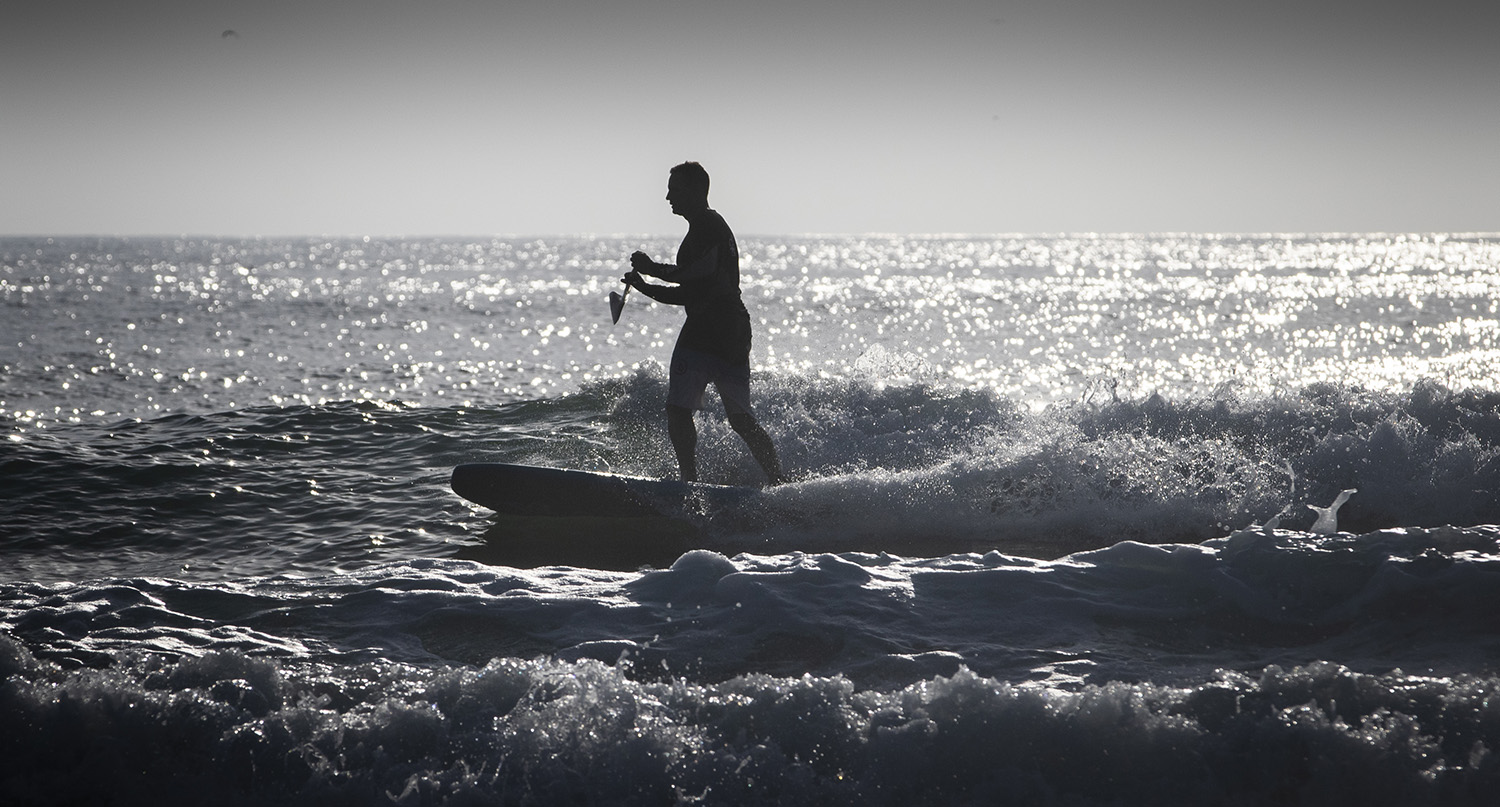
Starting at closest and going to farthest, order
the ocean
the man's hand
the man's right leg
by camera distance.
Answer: the ocean < the man's hand < the man's right leg

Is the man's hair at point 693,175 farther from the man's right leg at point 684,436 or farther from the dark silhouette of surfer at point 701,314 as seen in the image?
the man's right leg at point 684,436

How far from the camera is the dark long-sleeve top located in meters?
6.76

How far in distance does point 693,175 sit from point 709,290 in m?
0.78

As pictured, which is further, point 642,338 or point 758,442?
point 642,338

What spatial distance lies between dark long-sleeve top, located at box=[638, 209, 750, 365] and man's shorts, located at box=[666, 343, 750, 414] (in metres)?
0.05

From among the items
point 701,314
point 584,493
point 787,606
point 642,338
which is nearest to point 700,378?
point 701,314

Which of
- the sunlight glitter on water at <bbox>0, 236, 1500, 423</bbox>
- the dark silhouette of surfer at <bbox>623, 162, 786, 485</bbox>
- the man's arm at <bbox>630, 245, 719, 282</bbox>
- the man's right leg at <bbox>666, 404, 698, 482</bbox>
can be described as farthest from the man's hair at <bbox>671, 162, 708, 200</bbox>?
the sunlight glitter on water at <bbox>0, 236, 1500, 423</bbox>

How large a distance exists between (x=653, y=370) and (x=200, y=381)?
8967mm

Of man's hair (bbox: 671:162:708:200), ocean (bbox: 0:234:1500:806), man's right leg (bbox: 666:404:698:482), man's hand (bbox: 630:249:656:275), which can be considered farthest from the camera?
man's right leg (bbox: 666:404:698:482)

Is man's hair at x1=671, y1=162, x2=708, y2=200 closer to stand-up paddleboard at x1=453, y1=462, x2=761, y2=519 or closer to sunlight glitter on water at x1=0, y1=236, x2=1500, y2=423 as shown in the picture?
stand-up paddleboard at x1=453, y1=462, x2=761, y2=519

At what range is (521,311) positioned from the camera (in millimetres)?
37906

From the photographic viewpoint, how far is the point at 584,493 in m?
6.89

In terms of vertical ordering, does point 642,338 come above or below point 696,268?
below

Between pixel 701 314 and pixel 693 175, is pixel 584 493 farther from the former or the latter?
pixel 693 175
